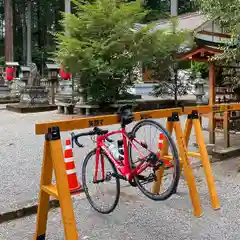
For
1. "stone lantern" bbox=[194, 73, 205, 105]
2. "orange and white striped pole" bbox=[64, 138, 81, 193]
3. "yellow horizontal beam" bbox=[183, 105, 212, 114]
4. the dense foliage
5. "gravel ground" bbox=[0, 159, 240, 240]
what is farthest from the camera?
the dense foliage

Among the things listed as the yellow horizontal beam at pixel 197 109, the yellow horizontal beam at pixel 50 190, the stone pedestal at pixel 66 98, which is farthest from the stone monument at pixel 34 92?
the yellow horizontal beam at pixel 50 190

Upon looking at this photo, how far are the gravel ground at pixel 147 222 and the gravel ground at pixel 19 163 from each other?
1.78 feet

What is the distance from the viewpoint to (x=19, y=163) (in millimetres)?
6531

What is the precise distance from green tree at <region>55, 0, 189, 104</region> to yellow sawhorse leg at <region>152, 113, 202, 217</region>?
8.54 meters

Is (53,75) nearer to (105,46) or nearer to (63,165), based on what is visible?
(105,46)

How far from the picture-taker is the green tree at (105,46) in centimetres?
1276

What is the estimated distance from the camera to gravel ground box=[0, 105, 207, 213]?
4633 mm

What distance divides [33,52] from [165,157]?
1581 inches

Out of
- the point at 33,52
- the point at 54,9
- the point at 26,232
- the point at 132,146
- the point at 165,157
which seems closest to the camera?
the point at 26,232

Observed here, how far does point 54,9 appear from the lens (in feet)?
148

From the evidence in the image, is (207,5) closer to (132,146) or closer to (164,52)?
(132,146)

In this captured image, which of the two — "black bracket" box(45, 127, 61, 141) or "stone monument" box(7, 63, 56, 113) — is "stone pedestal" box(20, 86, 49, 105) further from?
"black bracket" box(45, 127, 61, 141)

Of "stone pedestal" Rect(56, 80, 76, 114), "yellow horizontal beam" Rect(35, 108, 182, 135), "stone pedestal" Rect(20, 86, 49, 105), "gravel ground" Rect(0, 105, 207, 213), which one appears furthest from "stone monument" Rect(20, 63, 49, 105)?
"yellow horizontal beam" Rect(35, 108, 182, 135)

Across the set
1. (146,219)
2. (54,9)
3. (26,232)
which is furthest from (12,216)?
(54,9)
